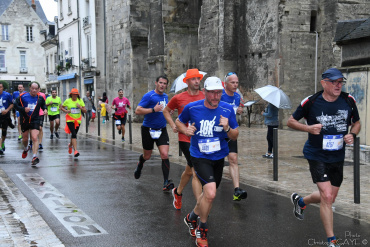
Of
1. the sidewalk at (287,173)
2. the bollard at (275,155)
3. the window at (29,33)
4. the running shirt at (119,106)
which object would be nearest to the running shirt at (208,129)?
the sidewalk at (287,173)

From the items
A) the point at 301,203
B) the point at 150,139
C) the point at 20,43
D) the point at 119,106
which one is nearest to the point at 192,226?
the point at 301,203

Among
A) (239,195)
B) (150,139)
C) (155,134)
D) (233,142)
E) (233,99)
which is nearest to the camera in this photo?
(239,195)

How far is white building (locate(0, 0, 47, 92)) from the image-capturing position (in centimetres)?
5462

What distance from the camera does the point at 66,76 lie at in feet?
128

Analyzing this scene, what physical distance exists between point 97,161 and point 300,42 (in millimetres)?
10693

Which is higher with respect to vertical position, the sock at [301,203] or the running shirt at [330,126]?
the running shirt at [330,126]

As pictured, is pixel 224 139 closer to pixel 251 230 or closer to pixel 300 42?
pixel 251 230

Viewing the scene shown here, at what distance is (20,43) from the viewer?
5588 centimetres

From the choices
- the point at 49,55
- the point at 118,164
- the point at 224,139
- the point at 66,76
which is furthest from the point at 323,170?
the point at 49,55

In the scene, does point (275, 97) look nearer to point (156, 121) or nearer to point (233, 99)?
point (233, 99)

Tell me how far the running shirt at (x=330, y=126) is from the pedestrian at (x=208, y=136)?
787 millimetres

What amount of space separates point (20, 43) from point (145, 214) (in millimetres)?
55128

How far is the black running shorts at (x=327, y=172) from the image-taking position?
4.34 meters

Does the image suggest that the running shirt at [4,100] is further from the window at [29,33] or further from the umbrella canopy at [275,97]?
the window at [29,33]
